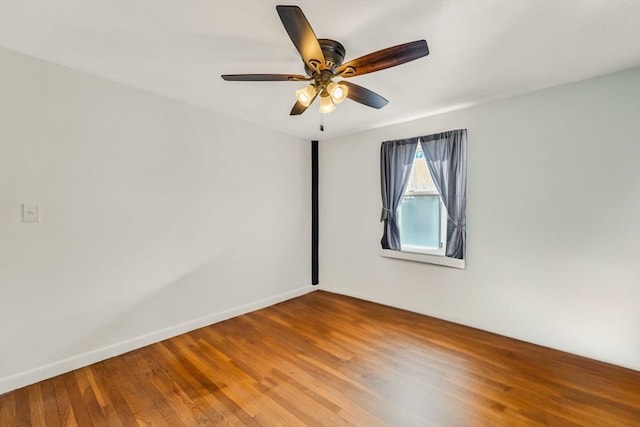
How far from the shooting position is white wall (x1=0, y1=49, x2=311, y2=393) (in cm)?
196

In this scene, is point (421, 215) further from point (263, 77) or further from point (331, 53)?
point (263, 77)

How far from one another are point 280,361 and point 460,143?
2.78m

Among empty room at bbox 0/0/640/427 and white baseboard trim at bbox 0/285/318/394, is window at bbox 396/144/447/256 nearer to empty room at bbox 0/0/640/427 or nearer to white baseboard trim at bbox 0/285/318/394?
empty room at bbox 0/0/640/427

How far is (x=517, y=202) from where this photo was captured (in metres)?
2.62

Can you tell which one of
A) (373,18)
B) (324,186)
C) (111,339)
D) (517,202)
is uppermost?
(373,18)

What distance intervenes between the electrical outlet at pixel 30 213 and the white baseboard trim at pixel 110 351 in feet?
3.65

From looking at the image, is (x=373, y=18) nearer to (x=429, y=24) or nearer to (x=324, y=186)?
(x=429, y=24)

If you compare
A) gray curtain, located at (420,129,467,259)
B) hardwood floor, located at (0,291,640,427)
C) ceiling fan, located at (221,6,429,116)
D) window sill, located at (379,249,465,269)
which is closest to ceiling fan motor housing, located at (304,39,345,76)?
ceiling fan, located at (221,6,429,116)

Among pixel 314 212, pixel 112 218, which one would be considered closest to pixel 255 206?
pixel 314 212

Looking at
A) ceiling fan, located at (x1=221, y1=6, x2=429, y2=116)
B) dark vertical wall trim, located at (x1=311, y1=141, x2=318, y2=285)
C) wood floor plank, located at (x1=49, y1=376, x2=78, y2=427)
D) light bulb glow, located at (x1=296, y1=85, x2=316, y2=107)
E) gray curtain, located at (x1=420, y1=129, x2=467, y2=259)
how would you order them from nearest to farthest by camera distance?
ceiling fan, located at (x1=221, y1=6, x2=429, y2=116)
wood floor plank, located at (x1=49, y1=376, x2=78, y2=427)
light bulb glow, located at (x1=296, y1=85, x2=316, y2=107)
gray curtain, located at (x1=420, y1=129, x2=467, y2=259)
dark vertical wall trim, located at (x1=311, y1=141, x2=318, y2=285)

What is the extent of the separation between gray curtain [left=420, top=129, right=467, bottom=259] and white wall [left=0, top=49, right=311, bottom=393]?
2.14 metres

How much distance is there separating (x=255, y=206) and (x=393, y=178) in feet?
5.91

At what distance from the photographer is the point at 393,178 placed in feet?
11.2

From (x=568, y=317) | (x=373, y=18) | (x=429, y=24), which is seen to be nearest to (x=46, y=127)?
(x=373, y=18)
